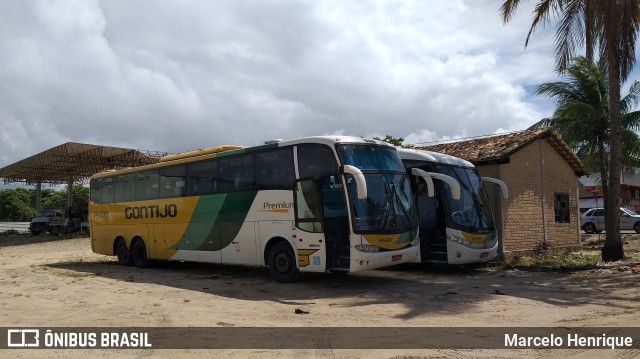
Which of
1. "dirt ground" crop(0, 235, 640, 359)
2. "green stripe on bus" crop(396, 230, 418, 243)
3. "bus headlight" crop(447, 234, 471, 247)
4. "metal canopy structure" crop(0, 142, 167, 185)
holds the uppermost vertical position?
"metal canopy structure" crop(0, 142, 167, 185)

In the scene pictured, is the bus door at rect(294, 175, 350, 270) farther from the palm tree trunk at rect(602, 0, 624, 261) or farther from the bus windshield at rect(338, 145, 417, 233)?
the palm tree trunk at rect(602, 0, 624, 261)

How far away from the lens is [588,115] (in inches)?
891

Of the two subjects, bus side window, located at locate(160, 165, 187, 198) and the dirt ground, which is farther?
bus side window, located at locate(160, 165, 187, 198)

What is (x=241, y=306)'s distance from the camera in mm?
9633

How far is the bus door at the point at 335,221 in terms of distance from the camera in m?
11.0

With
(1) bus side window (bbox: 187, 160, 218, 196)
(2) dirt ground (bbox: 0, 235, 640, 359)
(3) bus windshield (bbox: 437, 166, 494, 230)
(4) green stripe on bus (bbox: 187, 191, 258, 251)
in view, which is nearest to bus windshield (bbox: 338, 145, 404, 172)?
(3) bus windshield (bbox: 437, 166, 494, 230)

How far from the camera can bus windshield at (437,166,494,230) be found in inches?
534

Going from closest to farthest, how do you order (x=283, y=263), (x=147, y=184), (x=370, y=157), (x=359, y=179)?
1. (x=359, y=179)
2. (x=370, y=157)
3. (x=283, y=263)
4. (x=147, y=184)

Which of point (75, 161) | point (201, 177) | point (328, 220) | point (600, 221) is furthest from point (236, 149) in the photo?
point (600, 221)

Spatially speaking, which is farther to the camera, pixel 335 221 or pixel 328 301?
pixel 335 221

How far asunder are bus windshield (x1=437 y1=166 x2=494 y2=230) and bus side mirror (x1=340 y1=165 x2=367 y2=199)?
13.9ft

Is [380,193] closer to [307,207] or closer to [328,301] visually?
[307,207]

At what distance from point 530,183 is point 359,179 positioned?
10364mm

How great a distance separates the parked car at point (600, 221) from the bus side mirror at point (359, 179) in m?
25.8
